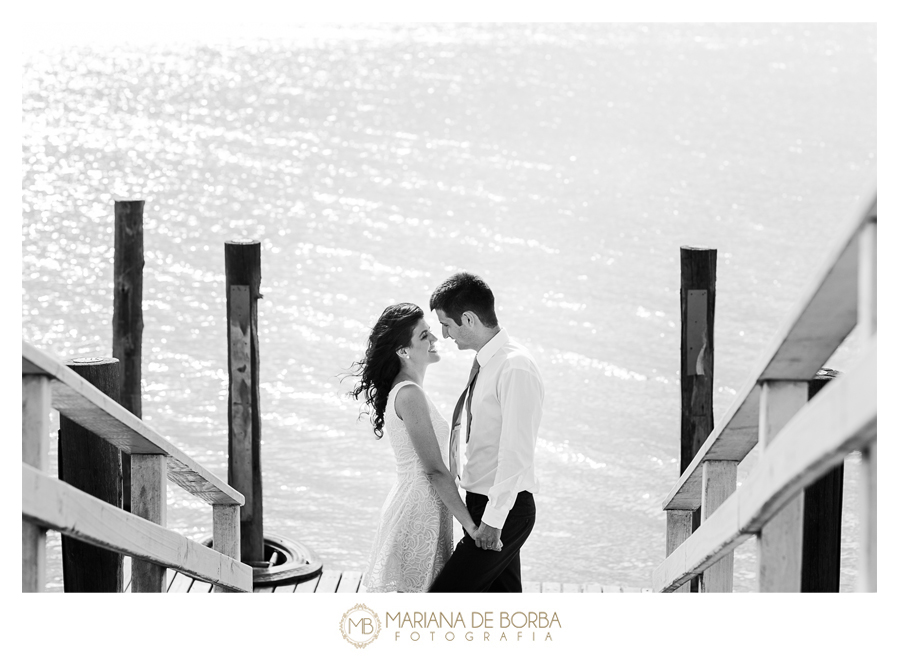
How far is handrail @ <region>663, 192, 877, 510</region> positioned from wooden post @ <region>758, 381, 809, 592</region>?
0.11ft

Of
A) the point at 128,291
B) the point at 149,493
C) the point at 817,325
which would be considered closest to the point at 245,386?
the point at 128,291

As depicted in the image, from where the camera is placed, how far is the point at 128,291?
7.55 meters

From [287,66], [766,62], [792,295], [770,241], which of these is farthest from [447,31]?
[792,295]

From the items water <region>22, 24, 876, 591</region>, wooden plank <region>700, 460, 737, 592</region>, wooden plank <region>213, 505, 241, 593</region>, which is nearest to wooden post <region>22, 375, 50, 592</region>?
wooden plank <region>213, 505, 241, 593</region>

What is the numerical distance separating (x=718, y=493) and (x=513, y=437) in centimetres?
65

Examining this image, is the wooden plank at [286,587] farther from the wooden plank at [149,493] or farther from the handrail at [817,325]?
the handrail at [817,325]

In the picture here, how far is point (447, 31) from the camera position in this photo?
109ft

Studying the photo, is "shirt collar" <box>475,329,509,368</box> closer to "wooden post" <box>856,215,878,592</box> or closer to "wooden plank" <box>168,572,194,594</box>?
"wooden post" <box>856,215,878,592</box>

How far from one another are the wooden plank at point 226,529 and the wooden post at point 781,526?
2106mm

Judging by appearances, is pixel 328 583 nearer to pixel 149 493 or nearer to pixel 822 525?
pixel 822 525

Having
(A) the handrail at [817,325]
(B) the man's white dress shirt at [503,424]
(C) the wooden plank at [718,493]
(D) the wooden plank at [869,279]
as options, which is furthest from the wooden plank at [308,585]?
(D) the wooden plank at [869,279]
